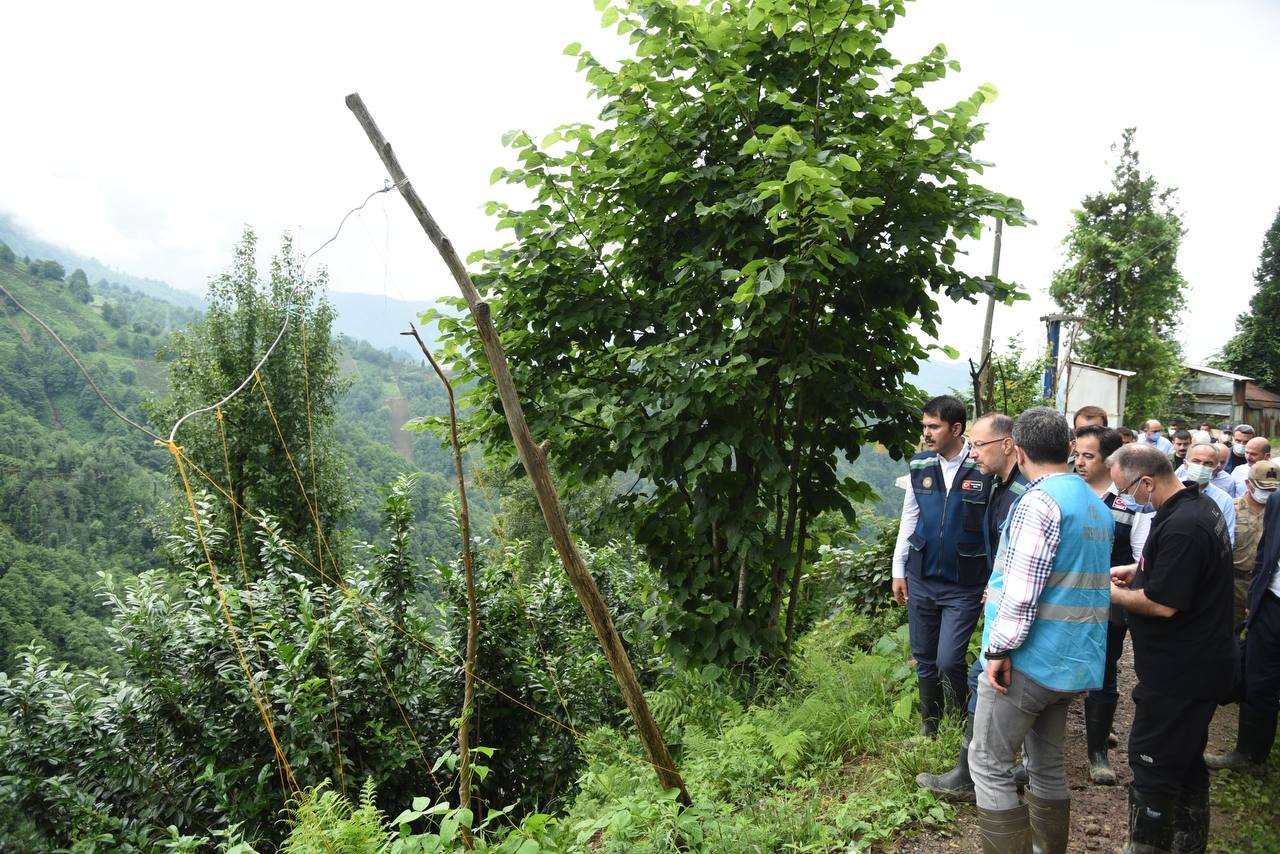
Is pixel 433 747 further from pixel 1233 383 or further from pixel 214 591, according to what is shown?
pixel 1233 383

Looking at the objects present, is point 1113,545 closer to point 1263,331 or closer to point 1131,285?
point 1131,285

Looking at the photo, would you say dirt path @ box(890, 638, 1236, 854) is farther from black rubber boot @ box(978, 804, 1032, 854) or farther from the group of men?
black rubber boot @ box(978, 804, 1032, 854)

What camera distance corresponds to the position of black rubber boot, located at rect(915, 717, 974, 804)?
3828 millimetres

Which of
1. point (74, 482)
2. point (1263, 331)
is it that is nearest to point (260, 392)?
point (74, 482)

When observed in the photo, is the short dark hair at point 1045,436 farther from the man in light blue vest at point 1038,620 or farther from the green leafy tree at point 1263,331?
the green leafy tree at point 1263,331

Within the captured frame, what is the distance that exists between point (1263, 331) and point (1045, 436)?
48775 millimetres

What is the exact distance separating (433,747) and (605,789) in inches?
81.2

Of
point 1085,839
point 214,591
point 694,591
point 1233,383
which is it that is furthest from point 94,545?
point 1233,383

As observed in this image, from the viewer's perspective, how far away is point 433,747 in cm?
584

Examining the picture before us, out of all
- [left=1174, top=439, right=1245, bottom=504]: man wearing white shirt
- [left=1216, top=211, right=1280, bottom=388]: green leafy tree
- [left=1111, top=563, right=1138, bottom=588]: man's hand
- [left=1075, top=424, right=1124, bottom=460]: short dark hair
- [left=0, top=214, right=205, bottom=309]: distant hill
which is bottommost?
[left=1111, top=563, right=1138, bottom=588]: man's hand

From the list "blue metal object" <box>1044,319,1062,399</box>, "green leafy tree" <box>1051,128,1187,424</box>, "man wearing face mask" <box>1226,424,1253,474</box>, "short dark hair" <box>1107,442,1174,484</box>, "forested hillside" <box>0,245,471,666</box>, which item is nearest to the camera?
"short dark hair" <box>1107,442,1174,484</box>

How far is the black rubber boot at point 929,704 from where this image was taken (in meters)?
4.43

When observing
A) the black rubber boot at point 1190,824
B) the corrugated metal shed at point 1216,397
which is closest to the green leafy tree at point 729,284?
the black rubber boot at point 1190,824

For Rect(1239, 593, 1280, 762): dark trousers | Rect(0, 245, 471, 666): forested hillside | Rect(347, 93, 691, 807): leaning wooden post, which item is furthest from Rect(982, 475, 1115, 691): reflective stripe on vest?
Rect(0, 245, 471, 666): forested hillside
